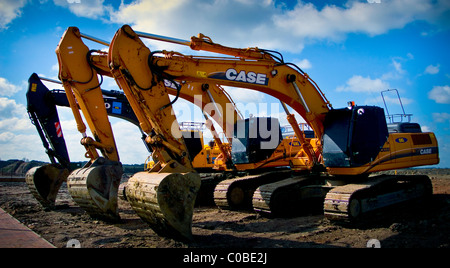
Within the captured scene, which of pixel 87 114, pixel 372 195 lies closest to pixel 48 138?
pixel 87 114

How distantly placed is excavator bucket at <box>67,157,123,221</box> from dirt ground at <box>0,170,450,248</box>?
349 millimetres

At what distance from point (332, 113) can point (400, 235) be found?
10.6 ft

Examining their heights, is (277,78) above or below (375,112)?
above

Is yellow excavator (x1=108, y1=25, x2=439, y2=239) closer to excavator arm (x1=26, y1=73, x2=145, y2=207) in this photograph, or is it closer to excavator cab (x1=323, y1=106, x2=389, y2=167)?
excavator cab (x1=323, y1=106, x2=389, y2=167)

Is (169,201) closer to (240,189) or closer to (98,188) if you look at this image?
(98,188)

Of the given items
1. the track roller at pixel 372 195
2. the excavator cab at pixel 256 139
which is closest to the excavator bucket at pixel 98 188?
the excavator cab at pixel 256 139

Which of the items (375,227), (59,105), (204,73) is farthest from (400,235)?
(59,105)

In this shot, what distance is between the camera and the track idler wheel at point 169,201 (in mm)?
4980

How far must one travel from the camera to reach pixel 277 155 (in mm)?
10211

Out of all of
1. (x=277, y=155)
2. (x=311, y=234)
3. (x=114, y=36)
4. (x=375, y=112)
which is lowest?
(x=311, y=234)

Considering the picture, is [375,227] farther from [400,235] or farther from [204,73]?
[204,73]

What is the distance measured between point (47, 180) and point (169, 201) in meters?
6.80

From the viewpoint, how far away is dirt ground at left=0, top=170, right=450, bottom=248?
5.47m
